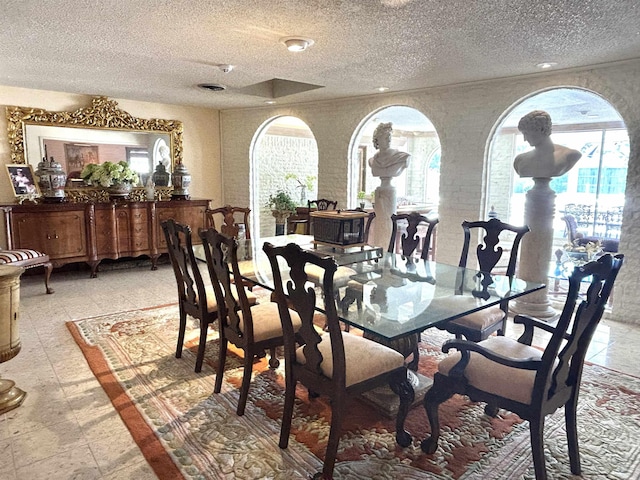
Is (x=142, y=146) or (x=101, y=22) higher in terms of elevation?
(x=101, y=22)

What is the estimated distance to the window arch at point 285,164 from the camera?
8.65 meters

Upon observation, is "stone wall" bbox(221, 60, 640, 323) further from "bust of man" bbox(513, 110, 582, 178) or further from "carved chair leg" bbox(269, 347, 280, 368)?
"carved chair leg" bbox(269, 347, 280, 368)

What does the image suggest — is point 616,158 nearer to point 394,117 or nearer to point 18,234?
point 394,117

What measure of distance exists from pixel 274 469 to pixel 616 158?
8347 millimetres

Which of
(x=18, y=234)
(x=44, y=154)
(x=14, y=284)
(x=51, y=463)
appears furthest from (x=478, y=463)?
(x=44, y=154)

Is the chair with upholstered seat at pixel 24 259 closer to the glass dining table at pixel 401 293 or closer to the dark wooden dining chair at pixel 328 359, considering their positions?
the glass dining table at pixel 401 293

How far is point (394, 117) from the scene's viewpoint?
839cm

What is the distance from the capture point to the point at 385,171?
484 centimetres

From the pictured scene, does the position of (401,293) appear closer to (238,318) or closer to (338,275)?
(338,275)

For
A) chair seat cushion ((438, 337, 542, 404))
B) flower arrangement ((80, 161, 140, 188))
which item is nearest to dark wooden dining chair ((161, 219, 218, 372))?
chair seat cushion ((438, 337, 542, 404))

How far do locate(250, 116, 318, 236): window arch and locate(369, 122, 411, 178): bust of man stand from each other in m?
3.87

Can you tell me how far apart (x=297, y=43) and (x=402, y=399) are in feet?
8.36

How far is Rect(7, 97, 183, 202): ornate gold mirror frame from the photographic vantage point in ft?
17.6

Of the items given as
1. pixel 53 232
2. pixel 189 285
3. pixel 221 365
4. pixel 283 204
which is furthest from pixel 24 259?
pixel 283 204
